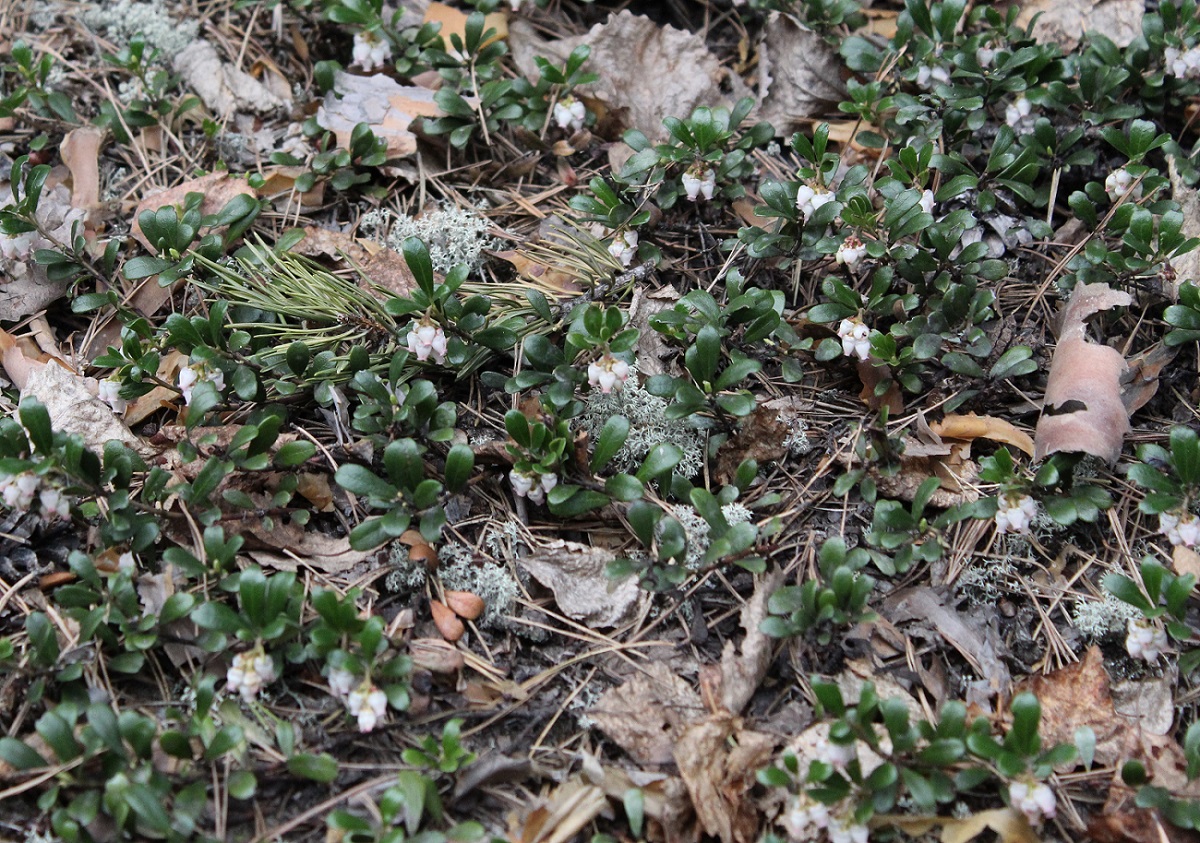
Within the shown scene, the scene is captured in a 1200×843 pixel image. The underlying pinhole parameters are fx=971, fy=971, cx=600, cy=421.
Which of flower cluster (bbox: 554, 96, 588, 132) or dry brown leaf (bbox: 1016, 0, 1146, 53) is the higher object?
dry brown leaf (bbox: 1016, 0, 1146, 53)

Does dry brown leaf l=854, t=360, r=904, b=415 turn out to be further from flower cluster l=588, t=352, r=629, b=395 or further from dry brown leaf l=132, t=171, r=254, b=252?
dry brown leaf l=132, t=171, r=254, b=252

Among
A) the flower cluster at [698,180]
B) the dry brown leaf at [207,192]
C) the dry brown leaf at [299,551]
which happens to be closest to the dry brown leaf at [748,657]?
the dry brown leaf at [299,551]

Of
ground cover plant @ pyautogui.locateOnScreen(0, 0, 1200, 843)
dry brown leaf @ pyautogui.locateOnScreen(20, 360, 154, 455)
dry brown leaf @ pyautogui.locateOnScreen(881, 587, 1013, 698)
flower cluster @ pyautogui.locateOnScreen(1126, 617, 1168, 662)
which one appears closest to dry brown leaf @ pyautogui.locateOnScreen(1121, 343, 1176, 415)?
ground cover plant @ pyautogui.locateOnScreen(0, 0, 1200, 843)

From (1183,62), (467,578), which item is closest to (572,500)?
(467,578)

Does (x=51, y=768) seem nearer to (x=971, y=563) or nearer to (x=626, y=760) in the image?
(x=626, y=760)

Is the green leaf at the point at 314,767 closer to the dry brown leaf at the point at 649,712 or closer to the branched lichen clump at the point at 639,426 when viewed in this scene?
the dry brown leaf at the point at 649,712

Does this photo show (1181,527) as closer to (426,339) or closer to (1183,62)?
(1183,62)
